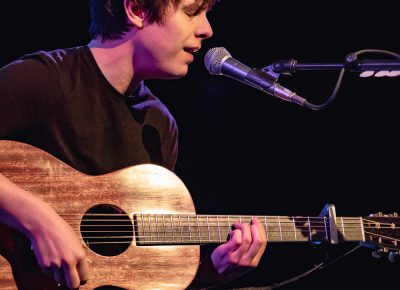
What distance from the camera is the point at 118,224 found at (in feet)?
6.98

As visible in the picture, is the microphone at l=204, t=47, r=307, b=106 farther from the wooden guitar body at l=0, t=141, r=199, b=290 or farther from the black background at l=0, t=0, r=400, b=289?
the black background at l=0, t=0, r=400, b=289

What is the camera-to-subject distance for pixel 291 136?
12.7 ft

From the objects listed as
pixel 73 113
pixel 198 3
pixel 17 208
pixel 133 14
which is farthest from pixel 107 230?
pixel 198 3

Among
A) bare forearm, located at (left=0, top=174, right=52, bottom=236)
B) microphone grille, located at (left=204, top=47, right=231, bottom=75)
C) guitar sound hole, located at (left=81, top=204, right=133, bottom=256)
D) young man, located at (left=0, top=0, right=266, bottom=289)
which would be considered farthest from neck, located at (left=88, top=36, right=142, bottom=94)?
bare forearm, located at (left=0, top=174, right=52, bottom=236)

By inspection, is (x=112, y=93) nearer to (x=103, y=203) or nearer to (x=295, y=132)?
(x=103, y=203)

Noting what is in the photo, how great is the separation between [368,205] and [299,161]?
627 mm

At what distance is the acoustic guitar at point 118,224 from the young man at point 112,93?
6.5 inches

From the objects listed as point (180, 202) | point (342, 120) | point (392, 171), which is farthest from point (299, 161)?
point (180, 202)

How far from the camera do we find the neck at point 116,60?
242cm

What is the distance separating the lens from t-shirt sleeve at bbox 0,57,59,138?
2025mm

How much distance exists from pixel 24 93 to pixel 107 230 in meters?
0.67

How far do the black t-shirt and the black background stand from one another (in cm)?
112

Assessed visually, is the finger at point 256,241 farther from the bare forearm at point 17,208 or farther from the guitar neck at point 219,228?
the bare forearm at point 17,208

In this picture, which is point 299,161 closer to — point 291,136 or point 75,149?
point 291,136
